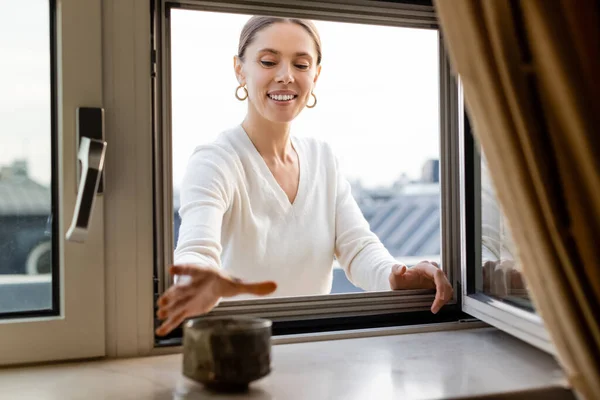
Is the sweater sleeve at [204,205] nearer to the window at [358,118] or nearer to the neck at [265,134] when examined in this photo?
the window at [358,118]

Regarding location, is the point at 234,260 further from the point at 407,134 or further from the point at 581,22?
the point at 581,22

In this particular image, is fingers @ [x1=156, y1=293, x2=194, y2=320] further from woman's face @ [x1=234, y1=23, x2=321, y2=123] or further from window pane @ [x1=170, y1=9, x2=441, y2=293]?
woman's face @ [x1=234, y1=23, x2=321, y2=123]

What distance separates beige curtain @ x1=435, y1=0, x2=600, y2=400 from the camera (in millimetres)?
581

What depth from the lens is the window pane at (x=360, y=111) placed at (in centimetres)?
210

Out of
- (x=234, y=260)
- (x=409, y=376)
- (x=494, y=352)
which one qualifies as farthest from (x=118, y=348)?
(x=234, y=260)

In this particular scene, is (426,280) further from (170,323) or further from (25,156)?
(25,156)

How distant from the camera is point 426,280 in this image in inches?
42.9

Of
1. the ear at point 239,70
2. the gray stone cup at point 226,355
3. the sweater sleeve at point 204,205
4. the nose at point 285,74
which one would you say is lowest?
the gray stone cup at point 226,355

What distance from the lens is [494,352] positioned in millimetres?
908

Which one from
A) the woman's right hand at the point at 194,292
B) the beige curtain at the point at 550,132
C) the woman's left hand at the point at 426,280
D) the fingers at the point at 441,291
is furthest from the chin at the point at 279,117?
Answer: the beige curtain at the point at 550,132

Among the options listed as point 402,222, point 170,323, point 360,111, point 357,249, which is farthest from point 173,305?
point 402,222

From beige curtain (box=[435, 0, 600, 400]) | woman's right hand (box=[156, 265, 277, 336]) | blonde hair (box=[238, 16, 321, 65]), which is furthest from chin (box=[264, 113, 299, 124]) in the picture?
beige curtain (box=[435, 0, 600, 400])

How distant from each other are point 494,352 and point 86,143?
0.72 m

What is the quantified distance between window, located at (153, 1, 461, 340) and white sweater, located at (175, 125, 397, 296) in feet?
0.33
